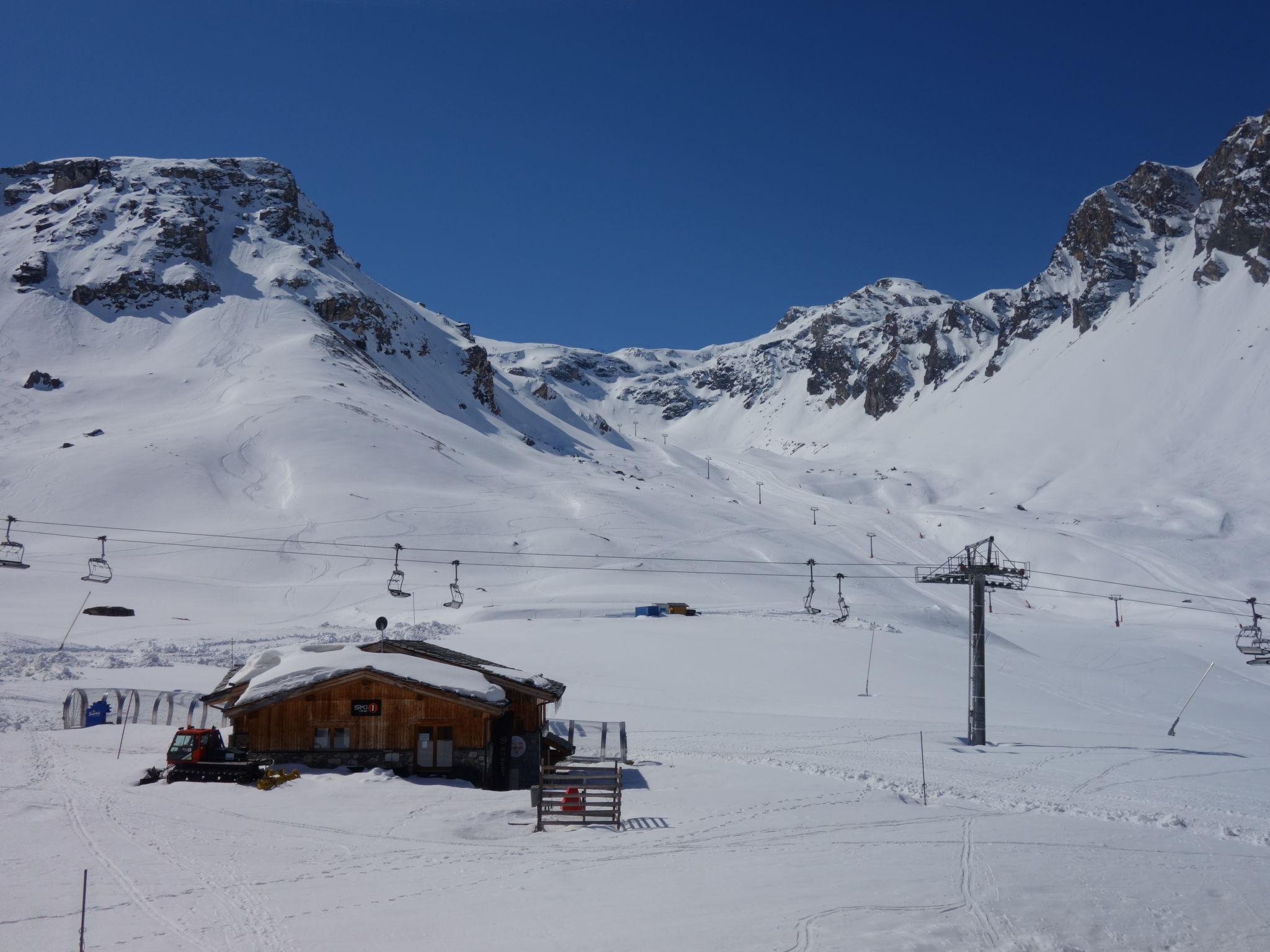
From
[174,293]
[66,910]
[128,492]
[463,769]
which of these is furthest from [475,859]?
[174,293]

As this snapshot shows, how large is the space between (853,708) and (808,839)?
72.4ft

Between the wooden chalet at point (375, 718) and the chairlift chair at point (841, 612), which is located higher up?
the chairlift chair at point (841, 612)

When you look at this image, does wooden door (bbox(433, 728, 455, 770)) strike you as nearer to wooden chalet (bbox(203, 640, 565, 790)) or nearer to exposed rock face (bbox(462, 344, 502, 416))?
wooden chalet (bbox(203, 640, 565, 790))

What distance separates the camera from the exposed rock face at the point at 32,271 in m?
151

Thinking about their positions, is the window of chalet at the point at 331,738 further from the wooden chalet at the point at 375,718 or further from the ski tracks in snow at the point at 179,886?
the ski tracks in snow at the point at 179,886

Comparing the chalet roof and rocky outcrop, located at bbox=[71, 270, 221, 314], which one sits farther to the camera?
rocky outcrop, located at bbox=[71, 270, 221, 314]

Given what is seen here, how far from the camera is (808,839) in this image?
17.4 meters

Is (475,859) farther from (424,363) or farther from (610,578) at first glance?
(424,363)

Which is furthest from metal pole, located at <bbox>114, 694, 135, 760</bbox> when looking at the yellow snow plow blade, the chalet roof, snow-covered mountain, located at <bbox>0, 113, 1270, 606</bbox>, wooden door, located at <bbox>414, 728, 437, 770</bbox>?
snow-covered mountain, located at <bbox>0, 113, 1270, 606</bbox>

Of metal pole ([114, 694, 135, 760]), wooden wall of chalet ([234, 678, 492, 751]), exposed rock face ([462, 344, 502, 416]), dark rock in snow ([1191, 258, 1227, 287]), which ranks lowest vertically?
metal pole ([114, 694, 135, 760])

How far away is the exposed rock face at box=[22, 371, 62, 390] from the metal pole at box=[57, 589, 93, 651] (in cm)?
7540

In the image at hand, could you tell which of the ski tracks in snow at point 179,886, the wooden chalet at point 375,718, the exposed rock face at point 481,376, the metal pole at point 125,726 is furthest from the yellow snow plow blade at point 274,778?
the exposed rock face at point 481,376

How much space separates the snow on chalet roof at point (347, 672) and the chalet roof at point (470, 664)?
4.22 ft

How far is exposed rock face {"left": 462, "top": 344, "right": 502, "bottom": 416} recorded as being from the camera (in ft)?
587
